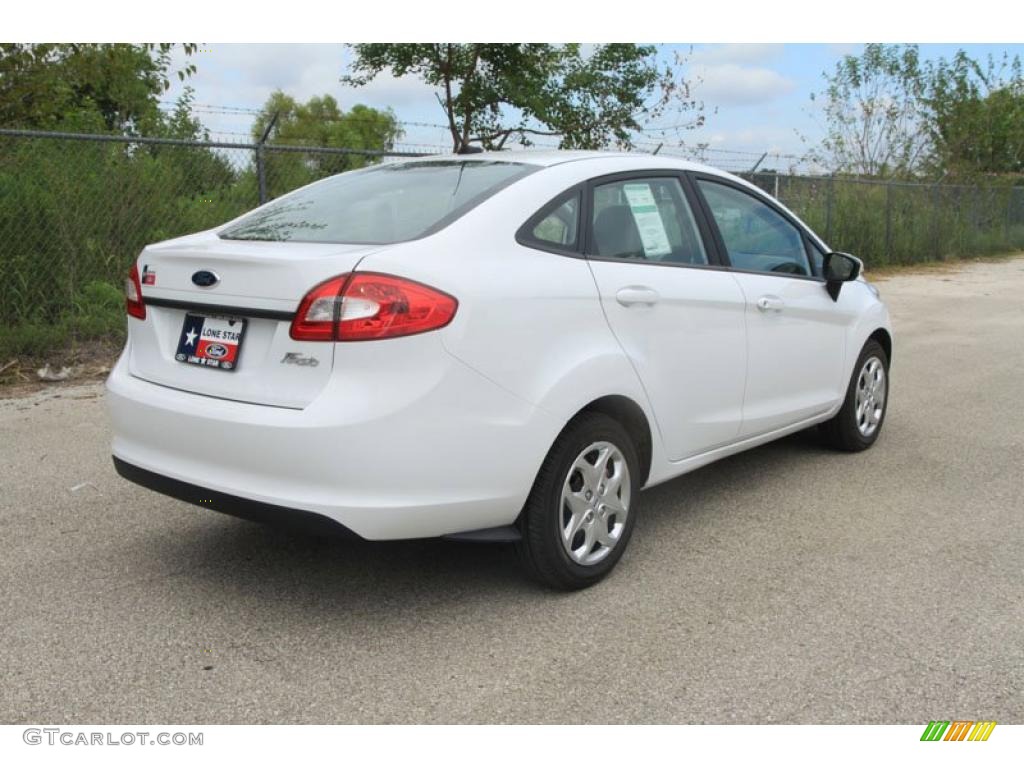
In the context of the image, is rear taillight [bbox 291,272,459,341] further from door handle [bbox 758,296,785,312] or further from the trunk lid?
door handle [bbox 758,296,785,312]

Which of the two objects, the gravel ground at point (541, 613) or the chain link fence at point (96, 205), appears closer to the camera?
the gravel ground at point (541, 613)

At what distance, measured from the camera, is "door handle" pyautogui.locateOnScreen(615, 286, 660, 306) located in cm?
380

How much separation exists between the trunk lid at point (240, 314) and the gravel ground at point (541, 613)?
2.76 ft

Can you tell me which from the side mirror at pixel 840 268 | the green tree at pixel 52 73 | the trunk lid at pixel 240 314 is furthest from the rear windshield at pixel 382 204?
the green tree at pixel 52 73

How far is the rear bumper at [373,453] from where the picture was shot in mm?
3082

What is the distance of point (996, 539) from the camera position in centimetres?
432

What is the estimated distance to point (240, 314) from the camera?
3.31m

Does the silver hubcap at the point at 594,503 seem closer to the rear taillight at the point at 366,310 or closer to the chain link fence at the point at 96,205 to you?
the rear taillight at the point at 366,310

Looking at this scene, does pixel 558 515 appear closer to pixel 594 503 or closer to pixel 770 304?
pixel 594 503

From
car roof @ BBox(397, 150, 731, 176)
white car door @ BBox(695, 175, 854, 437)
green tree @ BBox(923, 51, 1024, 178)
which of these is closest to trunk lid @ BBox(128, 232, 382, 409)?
car roof @ BBox(397, 150, 731, 176)

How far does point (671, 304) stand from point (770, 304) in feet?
2.75

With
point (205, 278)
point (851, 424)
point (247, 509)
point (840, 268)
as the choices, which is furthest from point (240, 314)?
point (851, 424)
